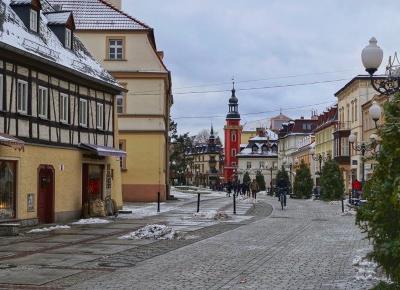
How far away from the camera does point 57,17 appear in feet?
97.1

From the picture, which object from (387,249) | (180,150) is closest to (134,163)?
(387,249)

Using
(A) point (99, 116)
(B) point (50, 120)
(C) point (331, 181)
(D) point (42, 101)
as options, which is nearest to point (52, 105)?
(B) point (50, 120)

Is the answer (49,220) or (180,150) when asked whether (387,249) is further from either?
(180,150)

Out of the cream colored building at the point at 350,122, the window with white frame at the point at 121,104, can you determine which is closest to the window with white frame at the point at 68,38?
the window with white frame at the point at 121,104

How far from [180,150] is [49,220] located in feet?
219

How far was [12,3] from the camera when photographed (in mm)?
25922

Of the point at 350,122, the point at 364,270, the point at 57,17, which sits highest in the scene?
the point at 57,17

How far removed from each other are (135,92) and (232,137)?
340 feet

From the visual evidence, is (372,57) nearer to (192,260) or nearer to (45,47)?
(192,260)

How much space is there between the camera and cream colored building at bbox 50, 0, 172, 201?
1702 inches

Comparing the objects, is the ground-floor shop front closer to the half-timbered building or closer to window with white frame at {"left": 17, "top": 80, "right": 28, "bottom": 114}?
the half-timbered building

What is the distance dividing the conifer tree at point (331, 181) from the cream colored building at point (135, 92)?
12.6 metres

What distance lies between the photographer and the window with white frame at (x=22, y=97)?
23.4 m

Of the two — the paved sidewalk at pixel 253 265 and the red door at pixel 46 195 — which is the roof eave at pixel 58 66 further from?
the paved sidewalk at pixel 253 265
